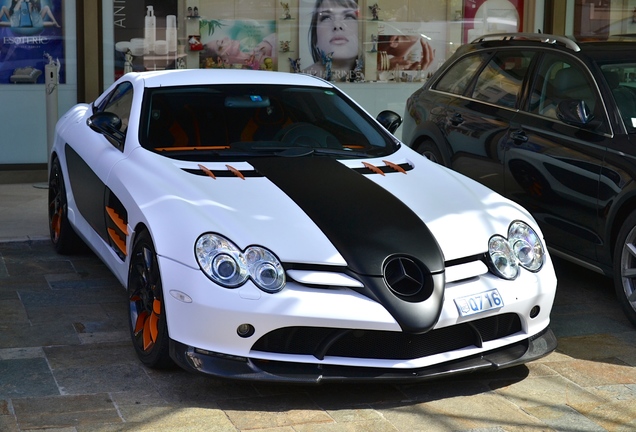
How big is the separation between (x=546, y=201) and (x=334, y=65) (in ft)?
17.1

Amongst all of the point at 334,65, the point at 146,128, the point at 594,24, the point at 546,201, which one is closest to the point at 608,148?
the point at 546,201

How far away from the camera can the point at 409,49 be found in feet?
39.4

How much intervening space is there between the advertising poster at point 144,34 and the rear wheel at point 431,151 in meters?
3.56

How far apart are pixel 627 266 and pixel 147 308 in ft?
9.18

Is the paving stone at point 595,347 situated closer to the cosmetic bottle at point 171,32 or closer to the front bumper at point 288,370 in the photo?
the front bumper at point 288,370

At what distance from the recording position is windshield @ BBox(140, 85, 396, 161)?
6.11 metres

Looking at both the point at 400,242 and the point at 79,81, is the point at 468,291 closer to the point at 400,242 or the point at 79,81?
the point at 400,242

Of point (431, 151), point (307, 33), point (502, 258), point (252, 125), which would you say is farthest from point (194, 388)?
point (307, 33)

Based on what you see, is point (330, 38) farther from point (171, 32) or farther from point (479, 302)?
point (479, 302)

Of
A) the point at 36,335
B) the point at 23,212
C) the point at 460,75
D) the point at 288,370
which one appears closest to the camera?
the point at 288,370

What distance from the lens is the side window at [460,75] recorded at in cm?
836

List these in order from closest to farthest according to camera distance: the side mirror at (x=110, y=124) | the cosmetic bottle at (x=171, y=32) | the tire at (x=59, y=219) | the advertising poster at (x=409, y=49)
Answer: the side mirror at (x=110, y=124), the tire at (x=59, y=219), the cosmetic bottle at (x=171, y=32), the advertising poster at (x=409, y=49)

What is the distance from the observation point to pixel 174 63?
36.9 ft

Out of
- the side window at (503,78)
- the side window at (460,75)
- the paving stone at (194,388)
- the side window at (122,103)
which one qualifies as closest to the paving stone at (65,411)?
the paving stone at (194,388)
